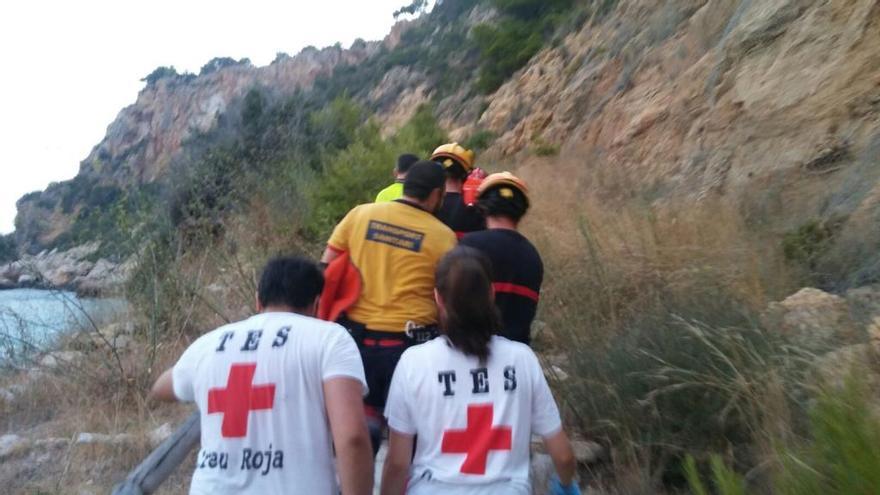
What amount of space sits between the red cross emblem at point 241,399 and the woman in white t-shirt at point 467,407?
445 mm

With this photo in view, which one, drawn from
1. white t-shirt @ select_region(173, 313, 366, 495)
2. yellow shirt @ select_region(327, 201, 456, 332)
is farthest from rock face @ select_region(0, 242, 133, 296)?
white t-shirt @ select_region(173, 313, 366, 495)

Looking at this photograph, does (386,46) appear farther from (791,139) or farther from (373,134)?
(791,139)

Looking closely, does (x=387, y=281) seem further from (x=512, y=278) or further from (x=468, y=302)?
(x=468, y=302)

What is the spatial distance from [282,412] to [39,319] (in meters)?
6.30

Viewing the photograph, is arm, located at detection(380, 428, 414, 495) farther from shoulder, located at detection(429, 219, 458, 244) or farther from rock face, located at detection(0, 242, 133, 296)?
rock face, located at detection(0, 242, 133, 296)

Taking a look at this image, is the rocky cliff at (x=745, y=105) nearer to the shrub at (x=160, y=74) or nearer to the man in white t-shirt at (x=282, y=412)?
the man in white t-shirt at (x=282, y=412)

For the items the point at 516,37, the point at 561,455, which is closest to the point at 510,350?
the point at 561,455

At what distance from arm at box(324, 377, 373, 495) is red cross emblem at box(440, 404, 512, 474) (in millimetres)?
271

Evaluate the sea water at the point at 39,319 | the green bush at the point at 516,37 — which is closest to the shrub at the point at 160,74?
the green bush at the point at 516,37

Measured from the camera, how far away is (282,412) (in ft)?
9.54

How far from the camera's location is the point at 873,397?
288 cm

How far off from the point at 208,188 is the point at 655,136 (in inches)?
260

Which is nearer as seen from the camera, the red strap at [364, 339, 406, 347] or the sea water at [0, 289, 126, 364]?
the red strap at [364, 339, 406, 347]

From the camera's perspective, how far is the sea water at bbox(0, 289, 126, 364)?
26.6ft
